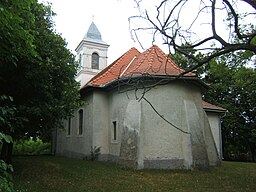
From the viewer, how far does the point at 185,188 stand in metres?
9.44

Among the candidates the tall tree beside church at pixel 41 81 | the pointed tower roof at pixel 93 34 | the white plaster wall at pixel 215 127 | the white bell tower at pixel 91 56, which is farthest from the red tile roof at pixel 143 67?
the pointed tower roof at pixel 93 34

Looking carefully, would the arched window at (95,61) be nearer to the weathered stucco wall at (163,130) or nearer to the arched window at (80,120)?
the arched window at (80,120)

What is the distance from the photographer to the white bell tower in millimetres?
25672

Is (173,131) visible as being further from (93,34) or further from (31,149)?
(31,149)

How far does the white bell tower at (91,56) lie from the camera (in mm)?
25672

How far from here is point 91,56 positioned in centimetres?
2653

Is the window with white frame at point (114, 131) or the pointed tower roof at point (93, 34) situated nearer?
the window with white frame at point (114, 131)

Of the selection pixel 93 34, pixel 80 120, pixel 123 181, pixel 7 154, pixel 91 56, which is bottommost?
pixel 123 181

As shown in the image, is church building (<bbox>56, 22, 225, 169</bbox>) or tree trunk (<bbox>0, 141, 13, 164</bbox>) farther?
church building (<bbox>56, 22, 225, 169</bbox>)

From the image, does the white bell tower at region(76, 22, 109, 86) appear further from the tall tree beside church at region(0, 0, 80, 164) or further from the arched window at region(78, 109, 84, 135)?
the tall tree beside church at region(0, 0, 80, 164)

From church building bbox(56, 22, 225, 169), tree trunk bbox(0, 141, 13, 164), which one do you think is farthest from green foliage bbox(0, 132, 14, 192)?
tree trunk bbox(0, 141, 13, 164)

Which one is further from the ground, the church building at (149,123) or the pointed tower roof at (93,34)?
the pointed tower roof at (93,34)

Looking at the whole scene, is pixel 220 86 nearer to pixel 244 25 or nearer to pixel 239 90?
pixel 239 90

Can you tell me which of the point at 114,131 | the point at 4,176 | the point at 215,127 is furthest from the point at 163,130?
the point at 4,176
